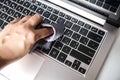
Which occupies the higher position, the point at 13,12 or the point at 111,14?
the point at 111,14

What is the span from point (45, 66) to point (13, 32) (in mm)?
142

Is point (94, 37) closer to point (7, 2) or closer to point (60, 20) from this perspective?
Answer: point (60, 20)

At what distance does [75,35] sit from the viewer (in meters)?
0.71

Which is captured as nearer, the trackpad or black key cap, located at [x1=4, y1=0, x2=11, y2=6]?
the trackpad

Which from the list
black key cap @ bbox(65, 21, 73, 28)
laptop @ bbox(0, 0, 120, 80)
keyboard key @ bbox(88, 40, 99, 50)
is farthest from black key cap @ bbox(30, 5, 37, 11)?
keyboard key @ bbox(88, 40, 99, 50)

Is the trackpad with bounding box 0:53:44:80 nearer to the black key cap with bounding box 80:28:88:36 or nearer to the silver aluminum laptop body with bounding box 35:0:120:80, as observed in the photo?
the silver aluminum laptop body with bounding box 35:0:120:80

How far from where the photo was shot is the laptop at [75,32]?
0.67 m

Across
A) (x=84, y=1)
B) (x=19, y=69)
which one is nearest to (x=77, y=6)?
(x=84, y=1)

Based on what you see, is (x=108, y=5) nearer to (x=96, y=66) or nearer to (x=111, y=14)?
(x=111, y=14)

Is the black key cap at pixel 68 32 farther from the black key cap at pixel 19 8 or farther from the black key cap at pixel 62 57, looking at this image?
the black key cap at pixel 19 8

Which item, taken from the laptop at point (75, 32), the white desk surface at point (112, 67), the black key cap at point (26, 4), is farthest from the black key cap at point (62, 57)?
the black key cap at point (26, 4)

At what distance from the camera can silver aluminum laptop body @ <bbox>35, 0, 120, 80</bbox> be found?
0.66m

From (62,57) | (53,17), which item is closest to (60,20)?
(53,17)

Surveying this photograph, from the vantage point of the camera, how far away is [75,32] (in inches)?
28.0
